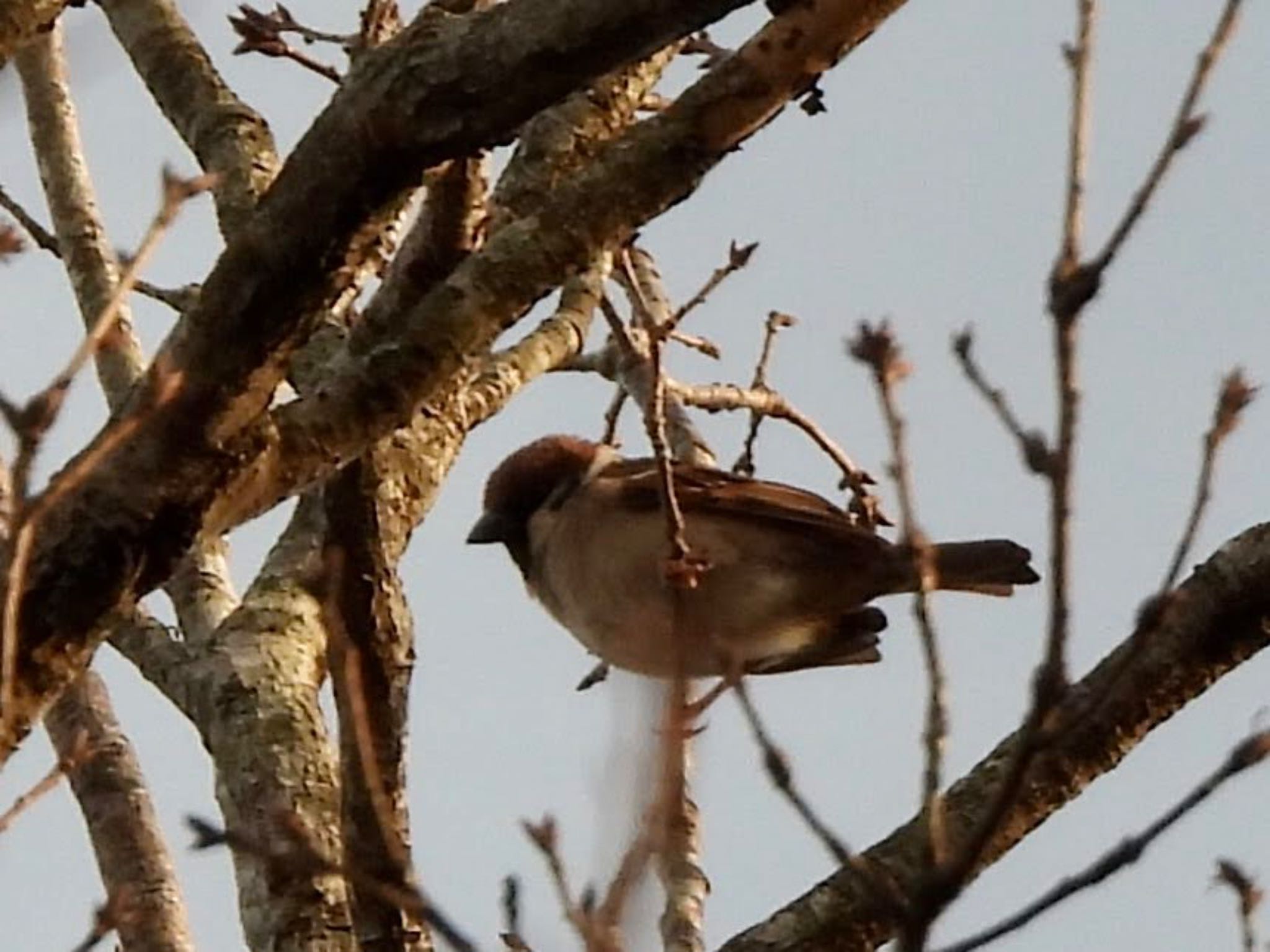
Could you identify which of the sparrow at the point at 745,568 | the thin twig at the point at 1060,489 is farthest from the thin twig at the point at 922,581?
the sparrow at the point at 745,568

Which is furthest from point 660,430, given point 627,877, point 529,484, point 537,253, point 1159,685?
point 529,484

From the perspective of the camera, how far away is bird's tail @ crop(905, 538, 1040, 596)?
489 cm

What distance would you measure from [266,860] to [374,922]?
0.61 m

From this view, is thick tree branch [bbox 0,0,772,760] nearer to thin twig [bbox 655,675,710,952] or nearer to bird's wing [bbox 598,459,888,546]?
thin twig [bbox 655,675,710,952]

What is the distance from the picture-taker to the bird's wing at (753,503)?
4914 millimetres

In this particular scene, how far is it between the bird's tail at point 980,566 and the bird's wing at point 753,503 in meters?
0.14

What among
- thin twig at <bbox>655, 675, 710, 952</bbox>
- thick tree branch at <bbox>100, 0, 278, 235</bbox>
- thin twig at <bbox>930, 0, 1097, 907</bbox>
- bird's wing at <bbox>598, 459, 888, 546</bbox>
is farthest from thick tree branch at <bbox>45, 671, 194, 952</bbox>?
thin twig at <bbox>930, 0, 1097, 907</bbox>

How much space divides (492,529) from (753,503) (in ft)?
2.53

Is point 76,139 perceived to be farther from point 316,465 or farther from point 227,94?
point 316,465

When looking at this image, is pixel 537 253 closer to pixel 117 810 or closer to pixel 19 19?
pixel 19 19

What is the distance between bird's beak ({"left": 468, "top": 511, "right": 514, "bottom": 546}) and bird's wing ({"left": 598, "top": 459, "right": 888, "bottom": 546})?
0.46 metres

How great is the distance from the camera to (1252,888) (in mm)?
2469

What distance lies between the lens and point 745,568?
5004 millimetres

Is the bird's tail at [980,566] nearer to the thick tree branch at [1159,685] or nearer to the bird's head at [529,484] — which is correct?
the bird's head at [529,484]
